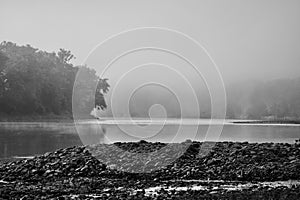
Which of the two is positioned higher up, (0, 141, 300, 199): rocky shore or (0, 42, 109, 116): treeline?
(0, 42, 109, 116): treeline

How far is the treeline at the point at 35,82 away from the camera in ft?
461

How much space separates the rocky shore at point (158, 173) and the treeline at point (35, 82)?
8318 cm

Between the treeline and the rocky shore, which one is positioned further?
the treeline

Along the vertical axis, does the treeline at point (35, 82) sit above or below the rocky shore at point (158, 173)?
above

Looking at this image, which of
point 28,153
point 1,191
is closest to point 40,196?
point 1,191

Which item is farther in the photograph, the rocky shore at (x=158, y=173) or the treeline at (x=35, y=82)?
the treeline at (x=35, y=82)

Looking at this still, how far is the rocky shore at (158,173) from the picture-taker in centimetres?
2584

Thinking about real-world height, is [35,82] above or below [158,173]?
above

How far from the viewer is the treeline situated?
141 meters

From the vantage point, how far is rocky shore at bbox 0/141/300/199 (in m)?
25.8

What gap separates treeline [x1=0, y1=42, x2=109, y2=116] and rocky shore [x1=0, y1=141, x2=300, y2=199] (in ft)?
273

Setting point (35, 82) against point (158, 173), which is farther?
point (35, 82)

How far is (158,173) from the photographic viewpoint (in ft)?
111

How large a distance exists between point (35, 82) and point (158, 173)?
12168cm
